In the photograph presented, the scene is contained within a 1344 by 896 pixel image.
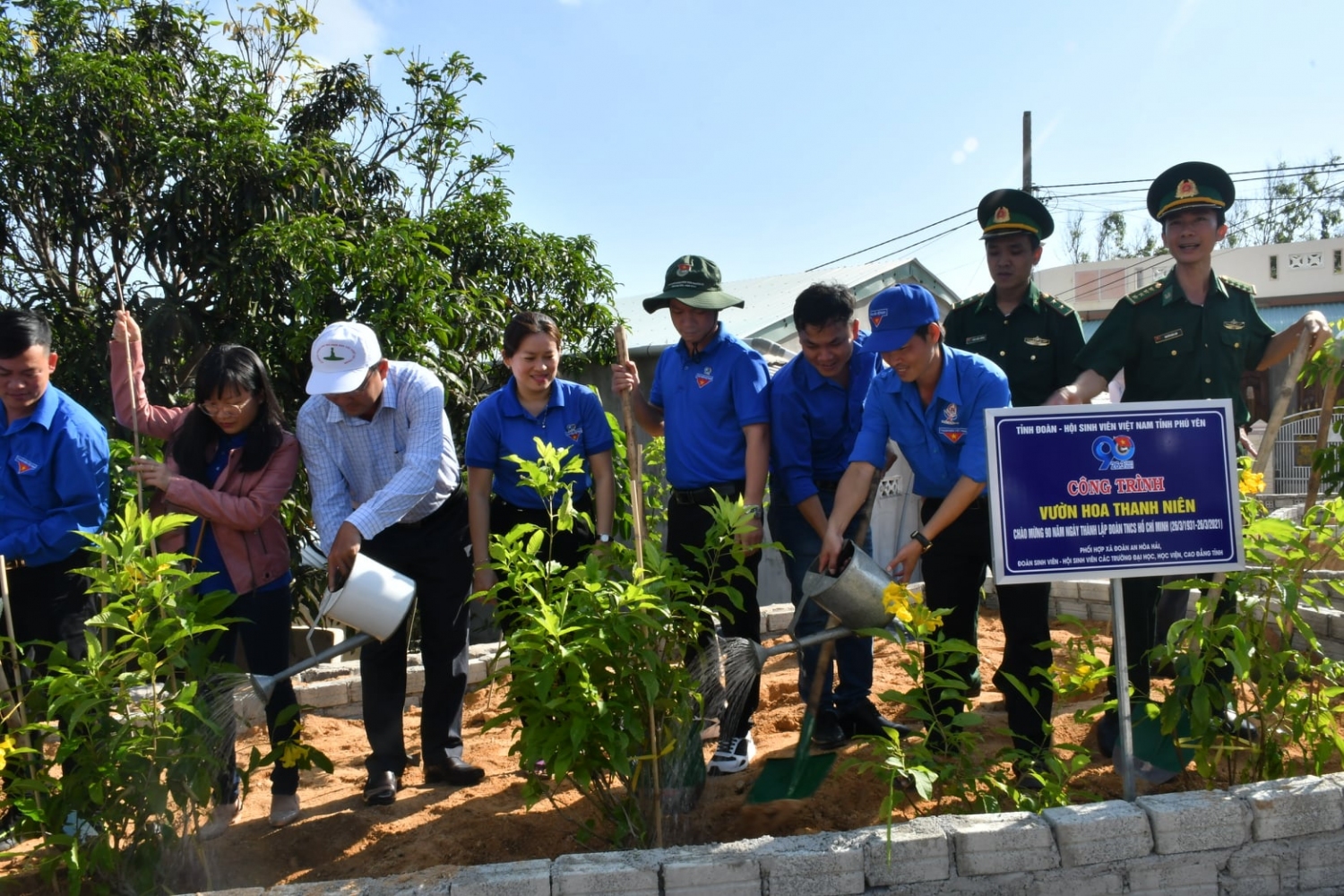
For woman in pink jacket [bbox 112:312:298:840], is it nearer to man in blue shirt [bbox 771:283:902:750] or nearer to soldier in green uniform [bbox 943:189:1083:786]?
man in blue shirt [bbox 771:283:902:750]

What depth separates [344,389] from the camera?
337 cm

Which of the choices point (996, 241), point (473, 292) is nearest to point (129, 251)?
point (473, 292)

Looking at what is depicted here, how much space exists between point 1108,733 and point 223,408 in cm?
340

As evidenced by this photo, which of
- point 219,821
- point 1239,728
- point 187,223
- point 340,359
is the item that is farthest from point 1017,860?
point 187,223

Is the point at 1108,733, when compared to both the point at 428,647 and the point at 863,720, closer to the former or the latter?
the point at 863,720

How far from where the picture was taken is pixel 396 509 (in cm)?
349

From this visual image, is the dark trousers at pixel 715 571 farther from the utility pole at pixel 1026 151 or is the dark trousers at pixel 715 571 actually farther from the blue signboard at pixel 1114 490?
the utility pole at pixel 1026 151

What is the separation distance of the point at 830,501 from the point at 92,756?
2.68 meters

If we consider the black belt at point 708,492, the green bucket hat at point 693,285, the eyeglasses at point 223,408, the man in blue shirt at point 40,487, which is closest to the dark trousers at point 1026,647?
the black belt at point 708,492

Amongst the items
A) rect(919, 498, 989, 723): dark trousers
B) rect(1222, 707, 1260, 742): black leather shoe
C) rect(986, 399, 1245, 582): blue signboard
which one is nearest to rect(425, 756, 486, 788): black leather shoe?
rect(919, 498, 989, 723): dark trousers

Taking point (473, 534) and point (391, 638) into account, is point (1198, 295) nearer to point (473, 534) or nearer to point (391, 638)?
point (473, 534)

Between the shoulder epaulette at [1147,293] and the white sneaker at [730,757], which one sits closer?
the white sneaker at [730,757]

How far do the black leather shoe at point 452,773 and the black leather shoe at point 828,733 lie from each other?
4.29 ft

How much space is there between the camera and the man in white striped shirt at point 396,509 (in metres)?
3.52
